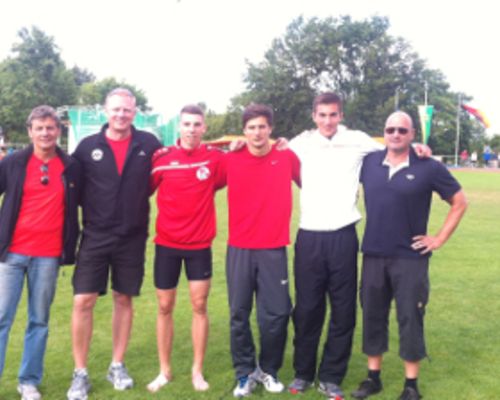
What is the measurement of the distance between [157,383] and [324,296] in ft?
5.04

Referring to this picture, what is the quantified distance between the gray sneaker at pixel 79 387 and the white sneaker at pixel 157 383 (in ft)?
1.59

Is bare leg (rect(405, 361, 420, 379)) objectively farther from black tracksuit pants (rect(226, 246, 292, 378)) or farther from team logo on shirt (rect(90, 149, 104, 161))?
team logo on shirt (rect(90, 149, 104, 161))

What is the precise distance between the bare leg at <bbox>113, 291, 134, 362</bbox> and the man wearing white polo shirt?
4.61 feet

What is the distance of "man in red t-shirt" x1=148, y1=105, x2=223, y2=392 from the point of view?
14.0 feet

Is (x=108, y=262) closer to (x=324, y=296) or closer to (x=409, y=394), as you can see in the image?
(x=324, y=296)

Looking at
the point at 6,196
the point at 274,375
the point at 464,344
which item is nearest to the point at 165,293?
the point at 274,375

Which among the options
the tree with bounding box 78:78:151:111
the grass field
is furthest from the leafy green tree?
the grass field

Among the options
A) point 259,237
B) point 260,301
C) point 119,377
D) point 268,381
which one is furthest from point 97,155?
point 268,381

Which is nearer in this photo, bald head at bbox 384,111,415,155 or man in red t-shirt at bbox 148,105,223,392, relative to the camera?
bald head at bbox 384,111,415,155

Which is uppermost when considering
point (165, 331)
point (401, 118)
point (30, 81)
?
point (30, 81)

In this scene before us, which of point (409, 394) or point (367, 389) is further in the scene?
point (367, 389)

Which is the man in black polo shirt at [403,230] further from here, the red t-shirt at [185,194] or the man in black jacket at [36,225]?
the man in black jacket at [36,225]

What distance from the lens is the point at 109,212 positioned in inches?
165

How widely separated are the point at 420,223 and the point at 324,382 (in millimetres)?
1505
